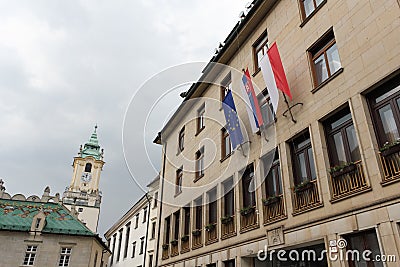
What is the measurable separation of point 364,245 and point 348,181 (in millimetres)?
1894

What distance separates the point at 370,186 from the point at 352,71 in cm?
Answer: 380

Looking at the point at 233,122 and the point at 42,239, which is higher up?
the point at 233,122

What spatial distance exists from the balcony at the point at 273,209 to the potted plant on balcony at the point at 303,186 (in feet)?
3.22

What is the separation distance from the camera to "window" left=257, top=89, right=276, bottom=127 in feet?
46.0

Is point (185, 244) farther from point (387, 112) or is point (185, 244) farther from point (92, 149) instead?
point (92, 149)

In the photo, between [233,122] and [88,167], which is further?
[88,167]

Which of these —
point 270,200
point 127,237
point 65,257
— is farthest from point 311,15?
point 127,237

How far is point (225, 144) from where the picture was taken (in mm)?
18391

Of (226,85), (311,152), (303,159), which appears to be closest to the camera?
(311,152)

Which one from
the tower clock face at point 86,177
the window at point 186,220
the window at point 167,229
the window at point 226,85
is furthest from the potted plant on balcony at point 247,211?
the tower clock face at point 86,177

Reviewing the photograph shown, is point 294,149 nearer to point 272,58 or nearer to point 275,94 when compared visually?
point 275,94

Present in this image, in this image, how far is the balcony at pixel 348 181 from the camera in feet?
30.0

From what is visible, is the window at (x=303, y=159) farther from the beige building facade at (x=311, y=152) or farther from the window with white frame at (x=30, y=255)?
the window with white frame at (x=30, y=255)

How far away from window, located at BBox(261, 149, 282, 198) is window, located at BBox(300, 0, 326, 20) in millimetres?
A: 5961
